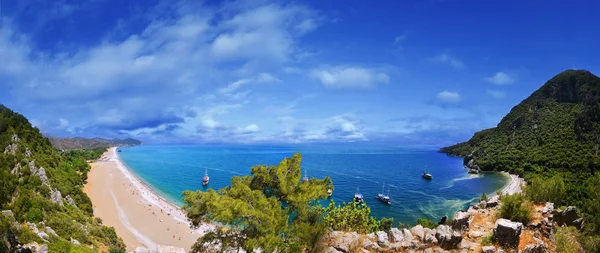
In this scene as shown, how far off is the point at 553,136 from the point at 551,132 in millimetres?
5627

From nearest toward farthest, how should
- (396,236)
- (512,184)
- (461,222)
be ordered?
1. (396,236)
2. (461,222)
3. (512,184)

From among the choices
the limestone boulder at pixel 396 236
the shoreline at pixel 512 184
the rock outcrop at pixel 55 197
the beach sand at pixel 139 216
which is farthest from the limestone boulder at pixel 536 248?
the shoreline at pixel 512 184

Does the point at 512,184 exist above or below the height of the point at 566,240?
below

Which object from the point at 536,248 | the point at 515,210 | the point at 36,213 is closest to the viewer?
the point at 536,248

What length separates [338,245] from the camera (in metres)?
14.4

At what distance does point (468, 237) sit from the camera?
14758 millimetres

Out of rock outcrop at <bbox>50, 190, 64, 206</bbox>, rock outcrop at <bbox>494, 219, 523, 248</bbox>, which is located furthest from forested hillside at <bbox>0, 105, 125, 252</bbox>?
rock outcrop at <bbox>494, 219, 523, 248</bbox>

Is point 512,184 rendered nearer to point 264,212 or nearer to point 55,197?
point 264,212

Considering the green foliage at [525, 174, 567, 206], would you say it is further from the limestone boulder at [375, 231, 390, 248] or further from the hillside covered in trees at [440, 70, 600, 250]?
the hillside covered in trees at [440, 70, 600, 250]

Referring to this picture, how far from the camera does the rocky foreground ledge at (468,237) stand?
1351 centimetres

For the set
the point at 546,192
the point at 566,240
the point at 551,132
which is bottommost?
the point at 566,240

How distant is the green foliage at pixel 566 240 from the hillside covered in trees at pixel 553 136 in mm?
22303

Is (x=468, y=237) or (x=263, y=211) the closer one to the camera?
(x=263, y=211)

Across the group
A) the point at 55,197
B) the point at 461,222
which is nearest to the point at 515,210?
the point at 461,222
